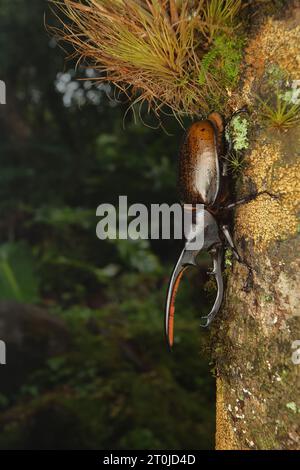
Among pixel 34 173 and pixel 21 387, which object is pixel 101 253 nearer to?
pixel 34 173

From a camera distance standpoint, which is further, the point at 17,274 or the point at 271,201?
the point at 17,274

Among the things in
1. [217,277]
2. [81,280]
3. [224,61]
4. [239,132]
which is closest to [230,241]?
[217,277]

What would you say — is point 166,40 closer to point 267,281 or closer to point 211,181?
point 211,181

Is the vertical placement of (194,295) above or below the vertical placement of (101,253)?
below

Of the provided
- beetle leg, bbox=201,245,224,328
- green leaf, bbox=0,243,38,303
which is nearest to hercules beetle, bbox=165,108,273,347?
beetle leg, bbox=201,245,224,328

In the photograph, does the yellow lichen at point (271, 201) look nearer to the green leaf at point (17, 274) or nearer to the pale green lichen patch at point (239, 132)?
the pale green lichen patch at point (239, 132)

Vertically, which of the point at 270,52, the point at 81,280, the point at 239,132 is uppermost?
the point at 270,52
